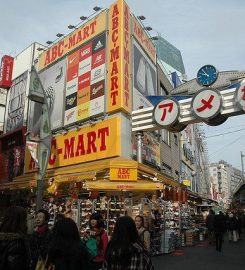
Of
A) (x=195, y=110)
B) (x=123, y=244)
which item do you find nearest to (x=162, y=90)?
(x=195, y=110)

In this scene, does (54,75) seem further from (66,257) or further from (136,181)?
(66,257)

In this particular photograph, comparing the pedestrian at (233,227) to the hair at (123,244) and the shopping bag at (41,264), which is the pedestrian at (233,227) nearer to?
the hair at (123,244)

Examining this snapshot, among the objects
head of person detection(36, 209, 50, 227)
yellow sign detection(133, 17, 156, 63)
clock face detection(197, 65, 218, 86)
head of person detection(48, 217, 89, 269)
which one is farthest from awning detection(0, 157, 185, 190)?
head of person detection(48, 217, 89, 269)

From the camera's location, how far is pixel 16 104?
23.2 metres

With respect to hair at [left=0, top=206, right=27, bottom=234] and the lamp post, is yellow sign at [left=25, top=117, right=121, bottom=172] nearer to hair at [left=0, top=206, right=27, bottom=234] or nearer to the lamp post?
the lamp post

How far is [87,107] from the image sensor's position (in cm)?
1762

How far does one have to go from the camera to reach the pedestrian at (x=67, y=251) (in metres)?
3.68

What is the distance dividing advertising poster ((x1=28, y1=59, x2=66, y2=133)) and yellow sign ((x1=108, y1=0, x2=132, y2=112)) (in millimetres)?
3747

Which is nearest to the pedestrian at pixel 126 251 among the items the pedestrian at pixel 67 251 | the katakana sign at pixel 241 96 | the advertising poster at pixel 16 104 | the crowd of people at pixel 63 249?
the crowd of people at pixel 63 249

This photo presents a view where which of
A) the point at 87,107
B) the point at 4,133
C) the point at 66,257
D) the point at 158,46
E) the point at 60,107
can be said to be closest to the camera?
the point at 66,257

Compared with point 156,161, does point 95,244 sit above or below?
below

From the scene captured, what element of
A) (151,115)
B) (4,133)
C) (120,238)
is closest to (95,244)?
(120,238)

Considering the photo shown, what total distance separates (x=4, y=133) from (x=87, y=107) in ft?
28.8

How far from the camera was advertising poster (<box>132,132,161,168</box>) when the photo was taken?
17.9 m
